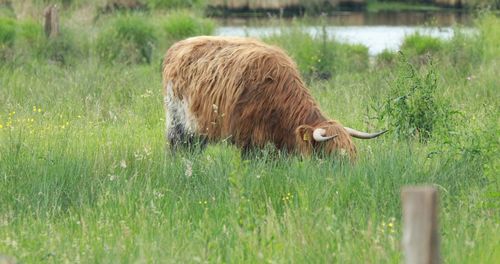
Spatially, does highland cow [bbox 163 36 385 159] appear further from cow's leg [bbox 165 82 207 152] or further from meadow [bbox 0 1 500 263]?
meadow [bbox 0 1 500 263]

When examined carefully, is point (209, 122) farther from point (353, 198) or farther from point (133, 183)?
point (353, 198)

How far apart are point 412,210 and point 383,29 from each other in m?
23.1

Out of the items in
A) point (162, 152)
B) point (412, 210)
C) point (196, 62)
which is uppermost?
point (412, 210)

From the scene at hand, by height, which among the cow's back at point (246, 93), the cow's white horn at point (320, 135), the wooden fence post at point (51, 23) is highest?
A: the cow's back at point (246, 93)

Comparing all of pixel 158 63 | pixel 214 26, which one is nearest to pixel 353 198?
pixel 158 63

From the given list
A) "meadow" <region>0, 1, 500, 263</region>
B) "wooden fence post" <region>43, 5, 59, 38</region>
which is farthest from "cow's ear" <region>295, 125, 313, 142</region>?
"wooden fence post" <region>43, 5, 59, 38</region>

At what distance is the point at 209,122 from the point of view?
8602 millimetres

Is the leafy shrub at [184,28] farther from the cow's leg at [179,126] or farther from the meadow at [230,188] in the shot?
the cow's leg at [179,126]

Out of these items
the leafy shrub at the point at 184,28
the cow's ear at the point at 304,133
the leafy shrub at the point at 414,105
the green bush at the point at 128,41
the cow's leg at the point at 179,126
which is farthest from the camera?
the leafy shrub at the point at 184,28

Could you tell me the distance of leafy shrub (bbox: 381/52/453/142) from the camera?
8.52 metres

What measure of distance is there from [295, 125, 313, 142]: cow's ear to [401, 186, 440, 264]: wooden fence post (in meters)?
4.63

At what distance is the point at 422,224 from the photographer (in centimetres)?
333

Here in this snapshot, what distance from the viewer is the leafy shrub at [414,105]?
28.0 feet

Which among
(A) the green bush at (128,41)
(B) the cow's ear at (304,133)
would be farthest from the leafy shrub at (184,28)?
(B) the cow's ear at (304,133)
